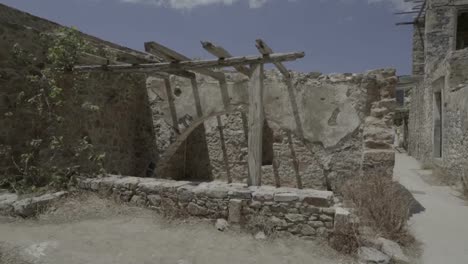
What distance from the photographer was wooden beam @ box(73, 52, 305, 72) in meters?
4.81

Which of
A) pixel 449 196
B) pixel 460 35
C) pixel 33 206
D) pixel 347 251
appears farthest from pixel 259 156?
pixel 460 35

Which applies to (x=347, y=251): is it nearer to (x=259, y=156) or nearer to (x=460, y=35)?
(x=259, y=156)

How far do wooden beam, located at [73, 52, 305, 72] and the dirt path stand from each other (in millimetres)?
2933

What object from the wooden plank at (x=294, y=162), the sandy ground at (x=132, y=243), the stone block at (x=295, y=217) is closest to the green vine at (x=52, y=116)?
the sandy ground at (x=132, y=243)

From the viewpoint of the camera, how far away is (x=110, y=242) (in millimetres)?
3736

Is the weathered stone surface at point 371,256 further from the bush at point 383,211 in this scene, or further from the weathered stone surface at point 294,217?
the weathered stone surface at point 294,217

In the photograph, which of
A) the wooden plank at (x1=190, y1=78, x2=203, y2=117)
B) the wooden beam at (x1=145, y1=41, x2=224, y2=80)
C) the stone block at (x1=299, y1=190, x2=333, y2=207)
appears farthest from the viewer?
the wooden plank at (x1=190, y1=78, x2=203, y2=117)

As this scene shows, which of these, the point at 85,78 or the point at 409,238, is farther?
the point at 85,78

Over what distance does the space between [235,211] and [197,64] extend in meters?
2.48

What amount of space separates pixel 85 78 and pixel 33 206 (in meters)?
2.57

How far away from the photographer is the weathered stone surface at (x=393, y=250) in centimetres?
338

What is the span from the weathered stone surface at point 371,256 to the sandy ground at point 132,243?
15 cm

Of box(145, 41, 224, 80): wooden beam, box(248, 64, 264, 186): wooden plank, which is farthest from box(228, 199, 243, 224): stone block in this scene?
box(145, 41, 224, 80): wooden beam

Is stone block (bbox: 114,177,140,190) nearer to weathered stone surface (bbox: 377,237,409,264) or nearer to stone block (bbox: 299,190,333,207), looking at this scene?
stone block (bbox: 299,190,333,207)
